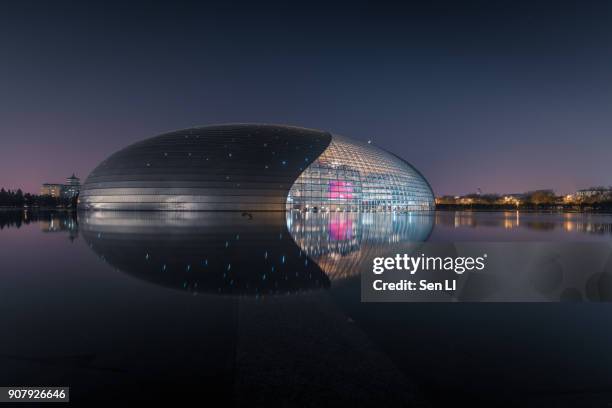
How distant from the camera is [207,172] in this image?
46.0 m

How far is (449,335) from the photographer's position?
471cm

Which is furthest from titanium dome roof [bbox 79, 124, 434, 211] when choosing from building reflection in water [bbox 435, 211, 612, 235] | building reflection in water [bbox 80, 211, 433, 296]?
building reflection in water [bbox 80, 211, 433, 296]

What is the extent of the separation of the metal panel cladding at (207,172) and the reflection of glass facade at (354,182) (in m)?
2.49

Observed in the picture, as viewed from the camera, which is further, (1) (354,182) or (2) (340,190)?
(1) (354,182)

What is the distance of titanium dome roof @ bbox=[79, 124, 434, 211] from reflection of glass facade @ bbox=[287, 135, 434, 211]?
0.48 feet

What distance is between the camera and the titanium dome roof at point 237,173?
46.0 m

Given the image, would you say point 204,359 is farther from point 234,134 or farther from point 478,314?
point 234,134

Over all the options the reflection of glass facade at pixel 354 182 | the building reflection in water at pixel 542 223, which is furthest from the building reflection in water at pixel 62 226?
the reflection of glass facade at pixel 354 182

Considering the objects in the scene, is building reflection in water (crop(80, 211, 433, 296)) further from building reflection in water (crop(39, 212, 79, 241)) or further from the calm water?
building reflection in water (crop(39, 212, 79, 241))

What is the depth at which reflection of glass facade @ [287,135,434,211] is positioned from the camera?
51156mm

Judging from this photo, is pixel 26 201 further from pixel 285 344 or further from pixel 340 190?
pixel 285 344

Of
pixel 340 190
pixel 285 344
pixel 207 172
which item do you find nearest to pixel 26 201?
pixel 207 172

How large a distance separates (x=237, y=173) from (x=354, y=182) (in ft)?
60.6

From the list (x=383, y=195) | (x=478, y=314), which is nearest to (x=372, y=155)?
(x=383, y=195)
